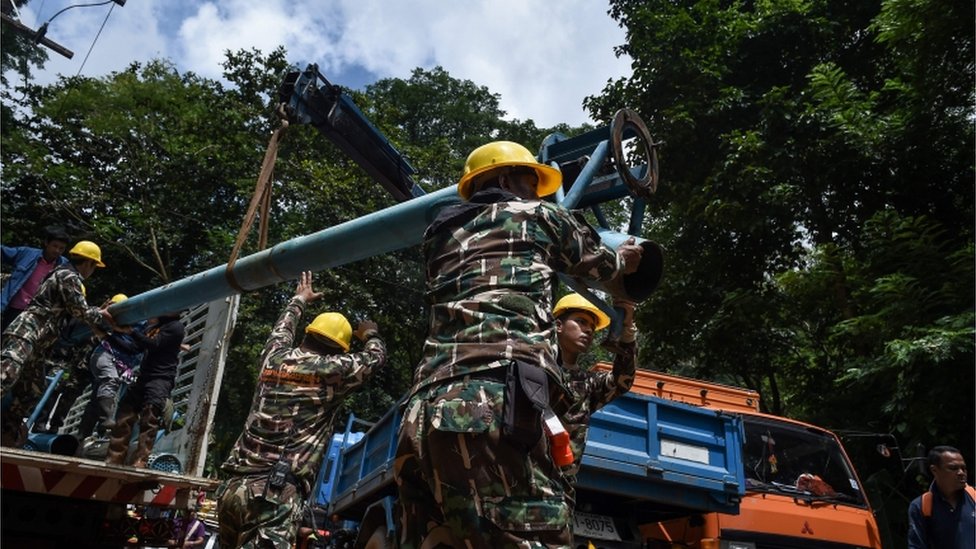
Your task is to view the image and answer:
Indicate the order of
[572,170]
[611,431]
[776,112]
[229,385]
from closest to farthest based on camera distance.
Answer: [572,170] → [611,431] → [776,112] → [229,385]

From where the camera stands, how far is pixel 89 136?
19.7 m

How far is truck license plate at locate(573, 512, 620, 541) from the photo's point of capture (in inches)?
212

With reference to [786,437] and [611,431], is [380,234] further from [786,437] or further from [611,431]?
[786,437]

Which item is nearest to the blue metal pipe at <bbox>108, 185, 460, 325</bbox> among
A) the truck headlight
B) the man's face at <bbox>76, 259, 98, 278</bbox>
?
the man's face at <bbox>76, 259, 98, 278</bbox>

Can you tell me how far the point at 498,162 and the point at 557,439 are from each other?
1.06 m

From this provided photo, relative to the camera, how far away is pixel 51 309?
555 cm

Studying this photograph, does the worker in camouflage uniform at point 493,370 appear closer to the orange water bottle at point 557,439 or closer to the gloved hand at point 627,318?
the orange water bottle at point 557,439

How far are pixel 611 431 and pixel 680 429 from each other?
0.57 metres

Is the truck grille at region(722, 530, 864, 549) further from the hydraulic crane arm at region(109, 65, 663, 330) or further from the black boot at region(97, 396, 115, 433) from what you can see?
the black boot at region(97, 396, 115, 433)

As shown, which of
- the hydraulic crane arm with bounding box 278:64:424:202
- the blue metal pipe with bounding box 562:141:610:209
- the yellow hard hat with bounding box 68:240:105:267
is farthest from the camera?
the hydraulic crane arm with bounding box 278:64:424:202

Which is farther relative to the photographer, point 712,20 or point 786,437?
point 712,20

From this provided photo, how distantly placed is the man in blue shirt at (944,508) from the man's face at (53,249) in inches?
247

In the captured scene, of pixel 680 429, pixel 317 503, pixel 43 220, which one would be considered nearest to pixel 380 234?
pixel 680 429

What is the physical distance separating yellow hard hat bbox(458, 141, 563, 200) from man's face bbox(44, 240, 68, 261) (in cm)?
429
